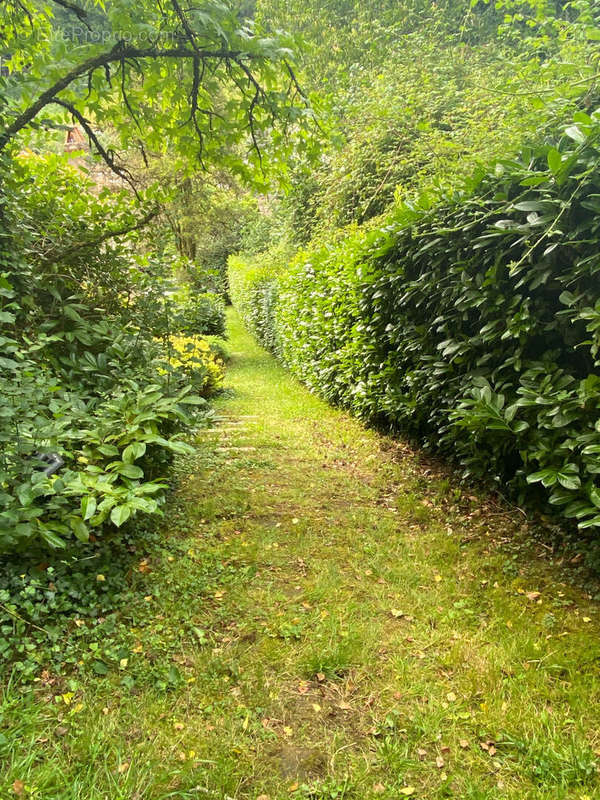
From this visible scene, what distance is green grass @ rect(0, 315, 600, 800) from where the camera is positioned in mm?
1555

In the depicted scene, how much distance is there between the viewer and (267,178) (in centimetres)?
422

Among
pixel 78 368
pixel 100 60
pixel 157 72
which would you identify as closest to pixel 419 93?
pixel 157 72

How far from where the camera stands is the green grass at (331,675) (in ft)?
5.10

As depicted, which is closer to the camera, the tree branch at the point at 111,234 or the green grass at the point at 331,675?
the green grass at the point at 331,675

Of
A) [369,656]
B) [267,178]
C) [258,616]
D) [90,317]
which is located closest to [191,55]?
[267,178]

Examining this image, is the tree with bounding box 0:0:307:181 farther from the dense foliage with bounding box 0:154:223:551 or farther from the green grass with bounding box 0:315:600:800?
the green grass with bounding box 0:315:600:800

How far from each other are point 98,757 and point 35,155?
4365 mm

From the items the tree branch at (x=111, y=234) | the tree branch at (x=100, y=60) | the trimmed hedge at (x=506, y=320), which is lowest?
the trimmed hedge at (x=506, y=320)

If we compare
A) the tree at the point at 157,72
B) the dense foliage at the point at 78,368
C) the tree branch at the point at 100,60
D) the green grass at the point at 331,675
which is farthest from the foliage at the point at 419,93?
the green grass at the point at 331,675

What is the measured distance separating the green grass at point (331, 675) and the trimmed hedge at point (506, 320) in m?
0.61

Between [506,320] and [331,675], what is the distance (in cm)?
221

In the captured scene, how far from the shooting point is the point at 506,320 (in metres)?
2.83

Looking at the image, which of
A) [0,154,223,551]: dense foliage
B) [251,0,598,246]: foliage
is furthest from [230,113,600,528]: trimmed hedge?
[0,154,223,551]: dense foliage

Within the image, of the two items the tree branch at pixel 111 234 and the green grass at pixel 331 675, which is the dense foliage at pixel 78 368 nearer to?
the tree branch at pixel 111 234
